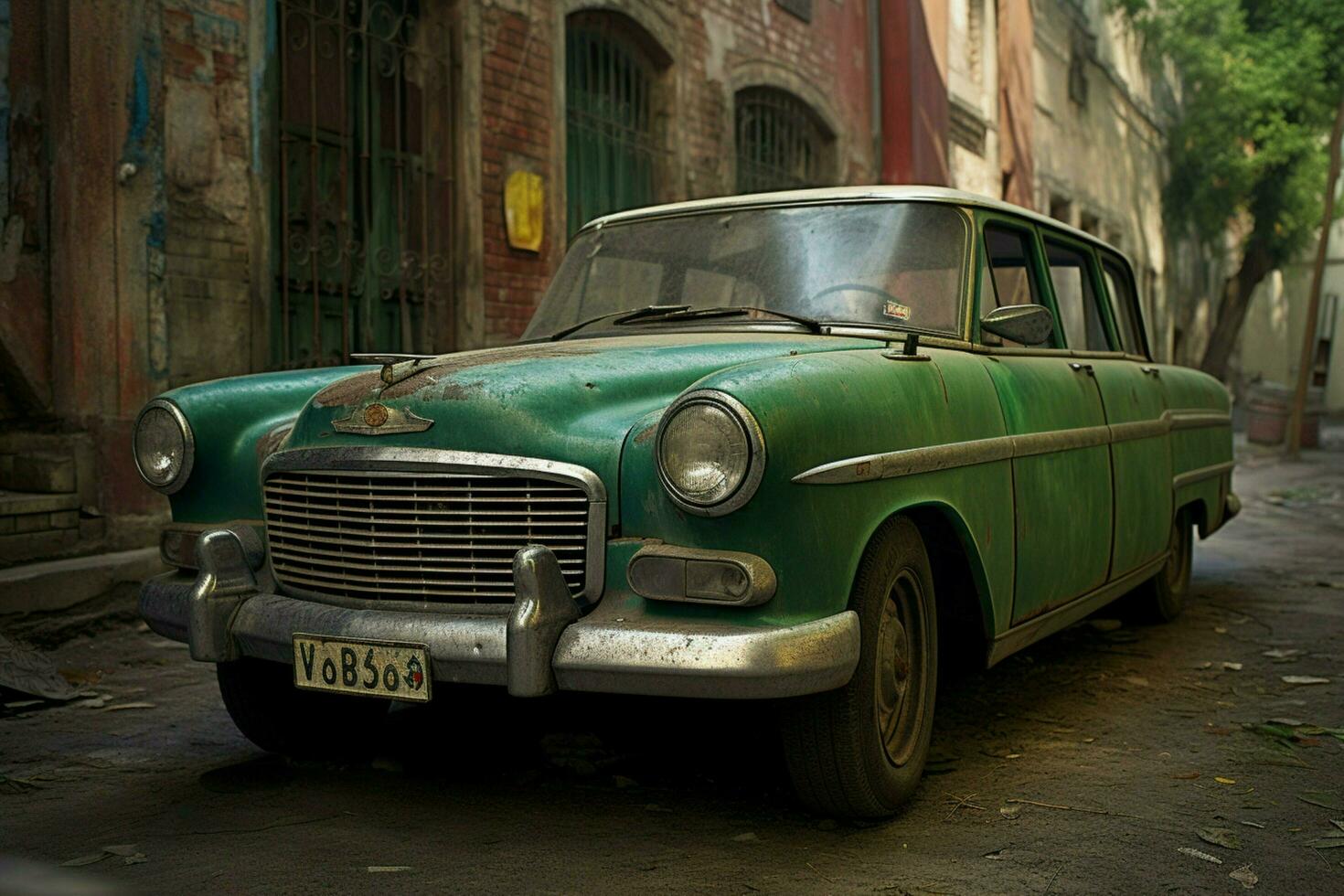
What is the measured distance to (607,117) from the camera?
32.4 ft

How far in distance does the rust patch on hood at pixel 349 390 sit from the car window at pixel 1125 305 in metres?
3.23

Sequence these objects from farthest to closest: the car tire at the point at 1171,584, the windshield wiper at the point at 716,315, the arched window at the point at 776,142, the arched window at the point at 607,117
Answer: the arched window at the point at 776,142
the arched window at the point at 607,117
the car tire at the point at 1171,584
the windshield wiper at the point at 716,315

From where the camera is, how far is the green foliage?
23594 mm

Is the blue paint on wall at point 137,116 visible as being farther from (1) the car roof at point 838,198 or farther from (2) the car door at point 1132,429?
(2) the car door at point 1132,429

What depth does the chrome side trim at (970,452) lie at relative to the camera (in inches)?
115

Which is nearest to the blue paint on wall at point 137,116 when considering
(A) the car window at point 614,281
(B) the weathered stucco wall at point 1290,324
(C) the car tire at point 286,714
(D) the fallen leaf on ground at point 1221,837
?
(A) the car window at point 614,281

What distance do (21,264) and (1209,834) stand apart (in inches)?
195

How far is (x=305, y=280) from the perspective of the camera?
7.16 metres

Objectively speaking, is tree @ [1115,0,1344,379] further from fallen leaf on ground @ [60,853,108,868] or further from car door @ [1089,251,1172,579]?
fallen leaf on ground @ [60,853,108,868]

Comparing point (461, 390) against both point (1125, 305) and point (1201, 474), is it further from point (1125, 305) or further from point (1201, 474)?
point (1201, 474)

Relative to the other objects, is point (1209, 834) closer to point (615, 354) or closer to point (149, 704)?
point (615, 354)

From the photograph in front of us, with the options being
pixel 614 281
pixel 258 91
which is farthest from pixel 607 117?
pixel 614 281

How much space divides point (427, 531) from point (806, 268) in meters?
1.49

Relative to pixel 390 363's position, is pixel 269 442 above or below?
below
